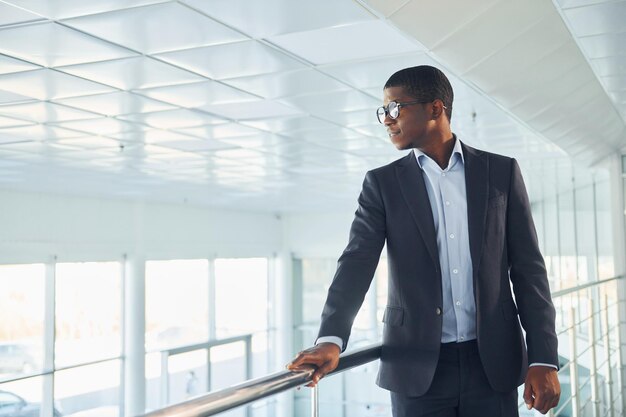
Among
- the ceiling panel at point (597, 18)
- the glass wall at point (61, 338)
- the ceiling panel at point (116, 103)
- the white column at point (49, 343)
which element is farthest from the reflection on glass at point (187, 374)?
the ceiling panel at point (597, 18)

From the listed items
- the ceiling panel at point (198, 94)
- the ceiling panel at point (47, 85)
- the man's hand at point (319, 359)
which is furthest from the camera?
the ceiling panel at point (198, 94)

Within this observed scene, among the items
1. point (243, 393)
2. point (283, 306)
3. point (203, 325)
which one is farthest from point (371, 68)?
point (283, 306)

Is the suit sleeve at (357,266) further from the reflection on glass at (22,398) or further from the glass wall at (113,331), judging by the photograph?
the reflection on glass at (22,398)

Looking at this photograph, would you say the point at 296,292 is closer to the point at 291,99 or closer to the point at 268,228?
the point at 268,228

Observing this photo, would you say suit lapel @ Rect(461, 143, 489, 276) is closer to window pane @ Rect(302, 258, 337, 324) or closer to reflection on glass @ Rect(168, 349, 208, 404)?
reflection on glass @ Rect(168, 349, 208, 404)

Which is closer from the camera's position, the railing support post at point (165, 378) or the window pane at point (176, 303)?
the window pane at point (176, 303)

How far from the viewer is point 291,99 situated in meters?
4.29

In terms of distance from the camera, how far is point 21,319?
838cm

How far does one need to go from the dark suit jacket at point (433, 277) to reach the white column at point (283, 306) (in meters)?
12.3

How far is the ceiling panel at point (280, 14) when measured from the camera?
8.67 ft

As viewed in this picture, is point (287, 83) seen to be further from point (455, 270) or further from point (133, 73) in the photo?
point (455, 270)

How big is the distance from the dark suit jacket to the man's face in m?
0.07

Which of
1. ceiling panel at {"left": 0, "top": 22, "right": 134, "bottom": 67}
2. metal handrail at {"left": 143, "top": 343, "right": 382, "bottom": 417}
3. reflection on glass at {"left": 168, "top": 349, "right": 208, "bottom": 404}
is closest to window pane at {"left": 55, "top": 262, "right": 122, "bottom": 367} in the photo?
reflection on glass at {"left": 168, "top": 349, "right": 208, "bottom": 404}

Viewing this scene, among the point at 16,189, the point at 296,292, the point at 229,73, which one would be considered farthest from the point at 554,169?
the point at 296,292
